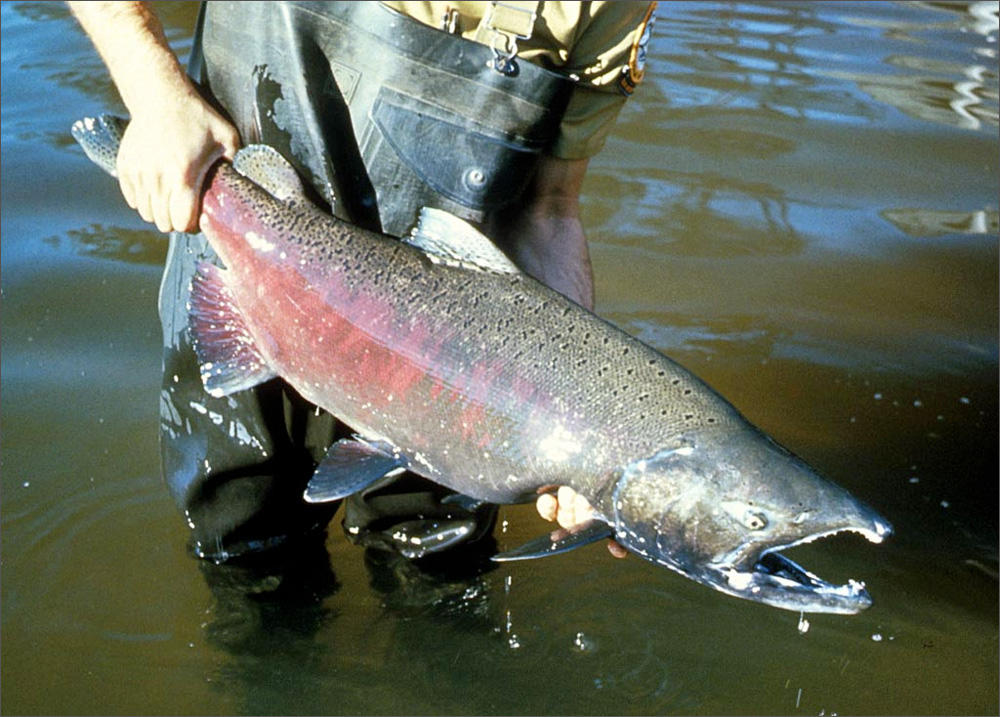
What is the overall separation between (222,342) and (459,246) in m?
0.62

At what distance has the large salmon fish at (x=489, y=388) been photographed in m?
2.13

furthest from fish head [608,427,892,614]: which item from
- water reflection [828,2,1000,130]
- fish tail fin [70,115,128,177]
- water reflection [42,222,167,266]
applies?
water reflection [828,2,1000,130]

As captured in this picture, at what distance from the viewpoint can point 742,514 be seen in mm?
2109

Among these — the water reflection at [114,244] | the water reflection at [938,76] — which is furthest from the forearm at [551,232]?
the water reflection at [938,76]

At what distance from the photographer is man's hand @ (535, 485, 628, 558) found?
2291 mm

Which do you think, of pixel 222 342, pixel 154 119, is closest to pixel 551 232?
pixel 222 342

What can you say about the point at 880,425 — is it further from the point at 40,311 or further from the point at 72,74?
the point at 72,74

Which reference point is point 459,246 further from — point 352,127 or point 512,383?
point 352,127

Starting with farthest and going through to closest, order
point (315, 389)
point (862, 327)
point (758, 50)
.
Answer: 1. point (758, 50)
2. point (862, 327)
3. point (315, 389)

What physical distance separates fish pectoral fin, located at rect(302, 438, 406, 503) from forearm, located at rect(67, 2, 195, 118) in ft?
2.78

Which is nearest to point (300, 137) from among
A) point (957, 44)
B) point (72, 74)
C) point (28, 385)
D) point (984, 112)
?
point (28, 385)

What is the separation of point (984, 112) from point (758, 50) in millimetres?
1456

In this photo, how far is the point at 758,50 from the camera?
7.57 metres

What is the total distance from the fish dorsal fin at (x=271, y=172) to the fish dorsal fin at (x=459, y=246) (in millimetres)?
344
